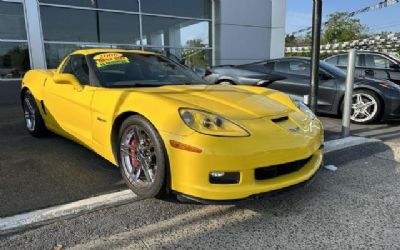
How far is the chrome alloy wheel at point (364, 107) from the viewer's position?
6.03 m

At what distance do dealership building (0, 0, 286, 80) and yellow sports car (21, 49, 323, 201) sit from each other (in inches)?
138

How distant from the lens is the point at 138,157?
278 centimetres

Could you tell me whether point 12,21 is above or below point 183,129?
above

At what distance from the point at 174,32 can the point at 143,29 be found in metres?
1.10

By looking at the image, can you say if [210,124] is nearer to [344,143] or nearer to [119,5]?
[344,143]

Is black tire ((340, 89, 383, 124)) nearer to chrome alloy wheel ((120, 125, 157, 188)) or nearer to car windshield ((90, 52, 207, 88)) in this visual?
car windshield ((90, 52, 207, 88))

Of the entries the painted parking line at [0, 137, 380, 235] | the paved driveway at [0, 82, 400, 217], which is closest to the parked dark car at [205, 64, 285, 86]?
the paved driveway at [0, 82, 400, 217]

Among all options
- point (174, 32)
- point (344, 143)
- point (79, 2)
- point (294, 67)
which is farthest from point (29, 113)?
point (174, 32)

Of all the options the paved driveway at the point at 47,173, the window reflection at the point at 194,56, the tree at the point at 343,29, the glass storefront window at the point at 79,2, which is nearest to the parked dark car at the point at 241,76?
the paved driveway at the point at 47,173

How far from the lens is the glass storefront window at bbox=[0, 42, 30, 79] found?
315 inches

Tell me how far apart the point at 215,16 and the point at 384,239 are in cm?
1006

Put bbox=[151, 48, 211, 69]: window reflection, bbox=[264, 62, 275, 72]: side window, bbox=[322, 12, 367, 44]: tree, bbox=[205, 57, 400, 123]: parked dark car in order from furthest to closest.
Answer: bbox=[322, 12, 367, 44]: tree
bbox=[151, 48, 211, 69]: window reflection
bbox=[264, 62, 275, 72]: side window
bbox=[205, 57, 400, 123]: parked dark car

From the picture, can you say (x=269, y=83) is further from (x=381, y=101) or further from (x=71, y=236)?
(x=71, y=236)

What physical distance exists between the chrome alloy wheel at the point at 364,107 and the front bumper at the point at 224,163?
4.26m
